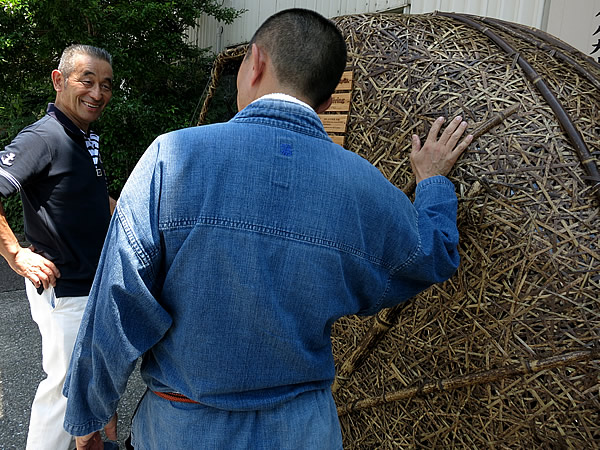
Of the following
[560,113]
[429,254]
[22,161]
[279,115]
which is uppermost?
[279,115]

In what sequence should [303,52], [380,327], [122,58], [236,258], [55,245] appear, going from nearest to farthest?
[236,258]
[303,52]
[380,327]
[55,245]
[122,58]

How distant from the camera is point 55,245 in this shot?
2492mm

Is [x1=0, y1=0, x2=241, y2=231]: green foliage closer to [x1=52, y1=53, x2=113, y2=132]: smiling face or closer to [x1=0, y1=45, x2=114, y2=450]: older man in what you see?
[x1=52, y1=53, x2=113, y2=132]: smiling face

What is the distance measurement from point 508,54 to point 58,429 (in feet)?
8.96

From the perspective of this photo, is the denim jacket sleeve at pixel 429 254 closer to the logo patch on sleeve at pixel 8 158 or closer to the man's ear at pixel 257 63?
the man's ear at pixel 257 63

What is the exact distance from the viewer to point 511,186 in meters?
1.72

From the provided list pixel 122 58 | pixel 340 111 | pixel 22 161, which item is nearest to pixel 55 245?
pixel 22 161

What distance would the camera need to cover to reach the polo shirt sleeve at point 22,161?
222 cm

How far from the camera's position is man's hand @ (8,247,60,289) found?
2.39 metres

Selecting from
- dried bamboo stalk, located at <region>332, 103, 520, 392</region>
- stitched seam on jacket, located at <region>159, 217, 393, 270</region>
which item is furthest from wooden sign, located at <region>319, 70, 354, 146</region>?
stitched seam on jacket, located at <region>159, 217, 393, 270</region>

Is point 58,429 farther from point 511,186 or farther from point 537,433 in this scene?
point 511,186

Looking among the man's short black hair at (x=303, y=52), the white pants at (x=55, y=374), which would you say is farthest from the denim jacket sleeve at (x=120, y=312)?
the white pants at (x=55, y=374)

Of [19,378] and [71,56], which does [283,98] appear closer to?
[71,56]

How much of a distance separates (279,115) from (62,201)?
66.0 inches
